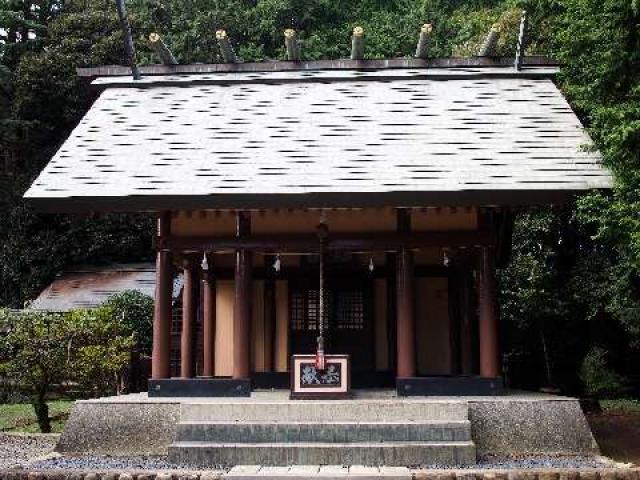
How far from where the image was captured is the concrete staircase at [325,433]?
9672 mm

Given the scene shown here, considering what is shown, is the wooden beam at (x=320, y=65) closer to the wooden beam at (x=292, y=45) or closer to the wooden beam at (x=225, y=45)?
the wooden beam at (x=292, y=45)

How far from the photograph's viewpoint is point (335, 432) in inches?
393

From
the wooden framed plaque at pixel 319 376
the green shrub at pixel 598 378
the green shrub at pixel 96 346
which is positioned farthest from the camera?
the green shrub at pixel 598 378

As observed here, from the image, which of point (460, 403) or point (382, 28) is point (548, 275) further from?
point (382, 28)

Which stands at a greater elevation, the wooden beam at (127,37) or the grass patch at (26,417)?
the wooden beam at (127,37)

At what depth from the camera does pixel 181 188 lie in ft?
38.5

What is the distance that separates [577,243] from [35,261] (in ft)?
66.8

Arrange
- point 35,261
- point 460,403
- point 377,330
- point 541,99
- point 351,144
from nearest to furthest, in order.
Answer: point 460,403 → point 351,144 → point 541,99 → point 377,330 → point 35,261

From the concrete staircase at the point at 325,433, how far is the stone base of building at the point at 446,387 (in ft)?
4.14

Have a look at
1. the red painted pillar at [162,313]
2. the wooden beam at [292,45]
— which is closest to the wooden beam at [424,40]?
the wooden beam at [292,45]

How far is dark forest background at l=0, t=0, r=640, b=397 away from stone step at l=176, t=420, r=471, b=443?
12.5ft

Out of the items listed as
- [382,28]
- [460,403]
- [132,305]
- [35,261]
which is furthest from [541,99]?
[35,261]

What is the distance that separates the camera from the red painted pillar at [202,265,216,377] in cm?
1505

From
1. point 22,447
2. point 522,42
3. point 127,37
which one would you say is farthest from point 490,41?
point 22,447
